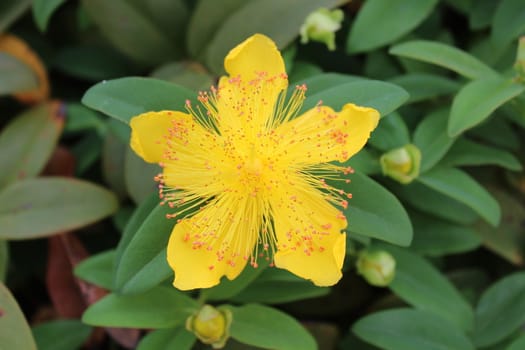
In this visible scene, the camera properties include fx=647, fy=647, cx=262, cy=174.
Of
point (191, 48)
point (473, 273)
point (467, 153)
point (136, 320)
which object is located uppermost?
point (191, 48)

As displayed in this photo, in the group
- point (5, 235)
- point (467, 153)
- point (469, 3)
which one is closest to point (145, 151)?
point (5, 235)

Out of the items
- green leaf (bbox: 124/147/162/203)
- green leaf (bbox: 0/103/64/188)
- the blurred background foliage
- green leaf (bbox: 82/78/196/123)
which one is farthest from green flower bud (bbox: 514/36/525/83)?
A: green leaf (bbox: 0/103/64/188)

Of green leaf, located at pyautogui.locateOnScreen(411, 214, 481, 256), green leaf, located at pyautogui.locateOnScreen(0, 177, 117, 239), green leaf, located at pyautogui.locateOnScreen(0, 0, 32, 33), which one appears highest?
green leaf, located at pyautogui.locateOnScreen(0, 0, 32, 33)

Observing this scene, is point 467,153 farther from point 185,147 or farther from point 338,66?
point 185,147

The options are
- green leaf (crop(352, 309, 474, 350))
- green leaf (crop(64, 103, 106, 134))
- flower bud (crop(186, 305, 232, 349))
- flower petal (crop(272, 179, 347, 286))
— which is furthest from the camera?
green leaf (crop(64, 103, 106, 134))

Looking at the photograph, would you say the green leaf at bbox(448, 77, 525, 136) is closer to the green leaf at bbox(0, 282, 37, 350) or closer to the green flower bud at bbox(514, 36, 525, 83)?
the green flower bud at bbox(514, 36, 525, 83)

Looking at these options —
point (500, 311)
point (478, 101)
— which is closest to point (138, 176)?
point (478, 101)

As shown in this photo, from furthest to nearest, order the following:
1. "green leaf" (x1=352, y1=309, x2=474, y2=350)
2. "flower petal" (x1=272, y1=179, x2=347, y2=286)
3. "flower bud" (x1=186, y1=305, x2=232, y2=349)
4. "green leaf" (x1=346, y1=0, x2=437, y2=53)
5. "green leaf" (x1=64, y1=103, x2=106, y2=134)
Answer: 1. "green leaf" (x1=64, y1=103, x2=106, y2=134)
2. "green leaf" (x1=346, y1=0, x2=437, y2=53)
3. "green leaf" (x1=352, y1=309, x2=474, y2=350)
4. "flower bud" (x1=186, y1=305, x2=232, y2=349)
5. "flower petal" (x1=272, y1=179, x2=347, y2=286)
